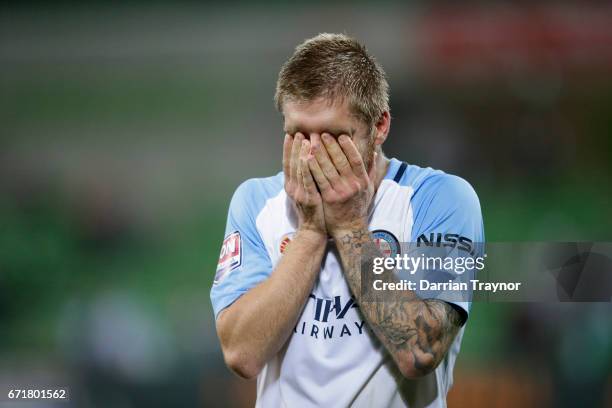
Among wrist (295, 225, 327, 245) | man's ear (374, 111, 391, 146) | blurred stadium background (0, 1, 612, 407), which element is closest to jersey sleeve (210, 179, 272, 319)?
wrist (295, 225, 327, 245)

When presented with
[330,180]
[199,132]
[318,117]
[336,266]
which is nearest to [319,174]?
[330,180]

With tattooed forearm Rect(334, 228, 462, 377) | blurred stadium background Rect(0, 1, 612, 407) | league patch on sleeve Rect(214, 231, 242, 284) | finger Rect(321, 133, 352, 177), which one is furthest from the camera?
blurred stadium background Rect(0, 1, 612, 407)

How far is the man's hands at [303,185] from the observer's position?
194 cm

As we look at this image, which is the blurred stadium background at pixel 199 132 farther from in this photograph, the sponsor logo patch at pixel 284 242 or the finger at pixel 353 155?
the finger at pixel 353 155

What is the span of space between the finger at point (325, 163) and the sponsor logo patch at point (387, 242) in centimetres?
22

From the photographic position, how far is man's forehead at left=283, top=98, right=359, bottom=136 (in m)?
1.94

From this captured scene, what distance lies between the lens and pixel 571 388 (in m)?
5.21

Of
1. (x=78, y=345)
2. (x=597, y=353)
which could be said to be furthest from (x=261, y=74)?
(x=597, y=353)

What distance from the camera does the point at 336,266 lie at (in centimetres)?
200

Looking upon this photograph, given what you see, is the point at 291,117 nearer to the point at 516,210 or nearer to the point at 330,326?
the point at 330,326

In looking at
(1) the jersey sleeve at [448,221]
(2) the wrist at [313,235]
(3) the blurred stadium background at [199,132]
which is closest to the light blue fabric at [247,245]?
(2) the wrist at [313,235]

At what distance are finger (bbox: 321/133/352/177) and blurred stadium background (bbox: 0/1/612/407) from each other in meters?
4.16

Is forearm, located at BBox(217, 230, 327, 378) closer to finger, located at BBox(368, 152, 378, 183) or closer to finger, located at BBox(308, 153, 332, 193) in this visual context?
finger, located at BBox(308, 153, 332, 193)

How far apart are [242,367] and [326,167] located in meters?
0.58
